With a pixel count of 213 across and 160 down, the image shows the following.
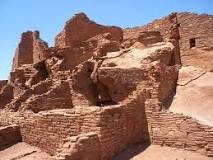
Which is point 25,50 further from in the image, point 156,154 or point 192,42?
point 156,154

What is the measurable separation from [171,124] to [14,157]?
464cm

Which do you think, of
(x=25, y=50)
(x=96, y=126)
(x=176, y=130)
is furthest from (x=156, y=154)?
(x=25, y=50)

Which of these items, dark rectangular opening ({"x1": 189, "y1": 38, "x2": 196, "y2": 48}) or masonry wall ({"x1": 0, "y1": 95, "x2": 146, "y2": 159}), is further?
dark rectangular opening ({"x1": 189, "y1": 38, "x2": 196, "y2": 48})

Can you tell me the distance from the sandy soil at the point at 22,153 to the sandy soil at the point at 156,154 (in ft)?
7.50

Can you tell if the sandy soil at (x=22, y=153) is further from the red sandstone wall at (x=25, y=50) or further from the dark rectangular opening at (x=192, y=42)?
the red sandstone wall at (x=25, y=50)

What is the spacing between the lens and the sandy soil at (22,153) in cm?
1056

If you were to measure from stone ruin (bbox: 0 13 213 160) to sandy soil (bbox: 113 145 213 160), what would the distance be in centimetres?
19

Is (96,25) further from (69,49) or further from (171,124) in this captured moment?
(171,124)

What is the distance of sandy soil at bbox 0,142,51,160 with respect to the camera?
10.6m

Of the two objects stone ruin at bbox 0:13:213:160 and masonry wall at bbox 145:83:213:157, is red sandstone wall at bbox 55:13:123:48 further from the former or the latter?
masonry wall at bbox 145:83:213:157

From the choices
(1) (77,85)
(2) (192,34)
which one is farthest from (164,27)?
(1) (77,85)

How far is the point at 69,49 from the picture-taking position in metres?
19.4

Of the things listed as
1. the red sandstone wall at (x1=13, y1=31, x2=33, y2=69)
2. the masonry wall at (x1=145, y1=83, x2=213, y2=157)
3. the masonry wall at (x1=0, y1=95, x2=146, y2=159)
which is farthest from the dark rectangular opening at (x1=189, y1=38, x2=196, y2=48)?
the red sandstone wall at (x1=13, y1=31, x2=33, y2=69)

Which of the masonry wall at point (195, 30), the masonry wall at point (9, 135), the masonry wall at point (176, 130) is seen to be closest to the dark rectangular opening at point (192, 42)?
the masonry wall at point (195, 30)
